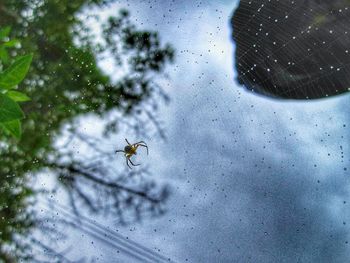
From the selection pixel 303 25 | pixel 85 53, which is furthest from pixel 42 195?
pixel 303 25

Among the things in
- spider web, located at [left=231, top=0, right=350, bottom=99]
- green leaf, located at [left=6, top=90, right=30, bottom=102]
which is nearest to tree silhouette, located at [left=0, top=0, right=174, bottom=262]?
spider web, located at [left=231, top=0, right=350, bottom=99]

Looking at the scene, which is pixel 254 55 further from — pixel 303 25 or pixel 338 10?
pixel 338 10

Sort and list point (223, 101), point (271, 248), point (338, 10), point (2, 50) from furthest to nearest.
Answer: point (223, 101) → point (271, 248) → point (338, 10) → point (2, 50)

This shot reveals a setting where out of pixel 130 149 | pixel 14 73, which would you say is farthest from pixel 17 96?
pixel 130 149

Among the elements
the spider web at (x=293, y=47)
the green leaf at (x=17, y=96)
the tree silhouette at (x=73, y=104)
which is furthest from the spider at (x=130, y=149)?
the green leaf at (x=17, y=96)

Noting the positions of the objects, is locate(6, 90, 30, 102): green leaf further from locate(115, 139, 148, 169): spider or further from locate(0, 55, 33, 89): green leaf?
locate(115, 139, 148, 169): spider

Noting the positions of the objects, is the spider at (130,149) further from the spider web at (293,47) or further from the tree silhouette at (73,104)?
the spider web at (293,47)

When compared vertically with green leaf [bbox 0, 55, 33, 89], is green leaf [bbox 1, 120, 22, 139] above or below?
below
